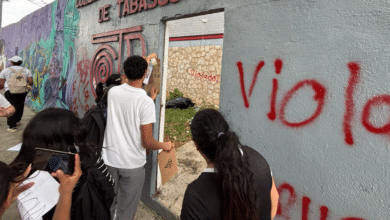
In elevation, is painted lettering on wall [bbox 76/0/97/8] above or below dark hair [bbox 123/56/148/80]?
above

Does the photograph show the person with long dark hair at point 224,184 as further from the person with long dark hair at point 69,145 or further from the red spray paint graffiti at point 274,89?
the red spray paint graffiti at point 274,89

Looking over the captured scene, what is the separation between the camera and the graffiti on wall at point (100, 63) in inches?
120

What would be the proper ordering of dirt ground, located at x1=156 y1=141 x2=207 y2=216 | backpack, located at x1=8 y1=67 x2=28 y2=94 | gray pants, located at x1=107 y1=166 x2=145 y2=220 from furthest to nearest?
1. backpack, located at x1=8 y1=67 x2=28 y2=94
2. dirt ground, located at x1=156 y1=141 x2=207 y2=216
3. gray pants, located at x1=107 y1=166 x2=145 y2=220

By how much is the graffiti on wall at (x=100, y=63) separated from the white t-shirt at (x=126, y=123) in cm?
100

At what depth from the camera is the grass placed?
5300mm

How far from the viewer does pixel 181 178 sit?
11.7 feet

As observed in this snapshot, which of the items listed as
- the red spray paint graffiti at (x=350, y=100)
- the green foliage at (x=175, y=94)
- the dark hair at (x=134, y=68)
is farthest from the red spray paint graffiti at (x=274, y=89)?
the green foliage at (x=175, y=94)

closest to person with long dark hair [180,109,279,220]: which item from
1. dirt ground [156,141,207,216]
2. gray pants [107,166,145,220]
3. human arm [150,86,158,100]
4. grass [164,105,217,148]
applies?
gray pants [107,166,145,220]

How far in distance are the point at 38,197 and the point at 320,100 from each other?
1.71 m

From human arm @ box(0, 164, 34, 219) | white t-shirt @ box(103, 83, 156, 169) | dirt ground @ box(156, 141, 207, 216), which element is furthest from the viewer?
dirt ground @ box(156, 141, 207, 216)

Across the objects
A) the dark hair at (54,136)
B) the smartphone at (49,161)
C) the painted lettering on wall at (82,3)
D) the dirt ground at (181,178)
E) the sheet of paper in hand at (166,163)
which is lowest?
the dirt ground at (181,178)

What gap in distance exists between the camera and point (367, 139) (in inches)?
53.0

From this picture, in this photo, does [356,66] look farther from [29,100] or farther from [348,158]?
[29,100]

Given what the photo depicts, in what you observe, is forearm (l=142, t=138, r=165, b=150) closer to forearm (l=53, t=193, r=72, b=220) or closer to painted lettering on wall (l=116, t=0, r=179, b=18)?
forearm (l=53, t=193, r=72, b=220)
